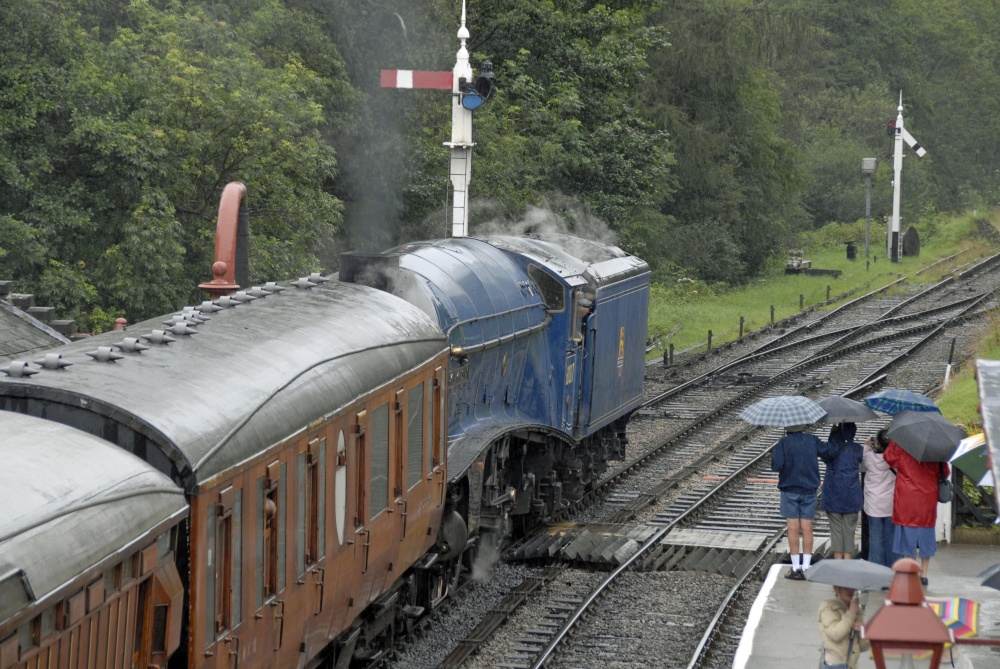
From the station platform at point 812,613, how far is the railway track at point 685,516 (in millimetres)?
583

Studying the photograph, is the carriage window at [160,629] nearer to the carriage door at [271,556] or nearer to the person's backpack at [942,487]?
the carriage door at [271,556]

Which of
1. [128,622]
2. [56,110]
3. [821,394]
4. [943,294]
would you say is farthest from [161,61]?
[943,294]

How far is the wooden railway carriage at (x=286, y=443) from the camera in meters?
5.81

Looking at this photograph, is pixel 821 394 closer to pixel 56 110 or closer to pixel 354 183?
pixel 354 183

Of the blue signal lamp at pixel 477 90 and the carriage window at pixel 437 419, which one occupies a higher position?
the blue signal lamp at pixel 477 90

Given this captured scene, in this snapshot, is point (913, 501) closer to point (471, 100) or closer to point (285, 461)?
point (285, 461)

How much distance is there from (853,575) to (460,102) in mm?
12358

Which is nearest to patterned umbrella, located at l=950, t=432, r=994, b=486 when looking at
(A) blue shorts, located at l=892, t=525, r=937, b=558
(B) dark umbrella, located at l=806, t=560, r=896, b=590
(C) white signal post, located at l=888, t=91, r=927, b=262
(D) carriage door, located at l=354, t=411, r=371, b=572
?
(A) blue shorts, located at l=892, t=525, r=937, b=558

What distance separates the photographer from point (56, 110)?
18125mm

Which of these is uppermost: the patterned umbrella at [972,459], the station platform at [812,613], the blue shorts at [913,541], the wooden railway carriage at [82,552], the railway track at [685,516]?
the wooden railway carriage at [82,552]

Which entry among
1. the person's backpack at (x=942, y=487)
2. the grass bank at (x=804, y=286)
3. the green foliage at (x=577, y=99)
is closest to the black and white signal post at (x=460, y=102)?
the person's backpack at (x=942, y=487)

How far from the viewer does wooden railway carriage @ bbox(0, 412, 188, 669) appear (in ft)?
14.1

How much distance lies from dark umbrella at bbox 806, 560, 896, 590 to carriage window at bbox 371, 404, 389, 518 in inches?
121

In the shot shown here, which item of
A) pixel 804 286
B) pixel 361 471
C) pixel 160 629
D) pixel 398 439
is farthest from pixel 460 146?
pixel 804 286
